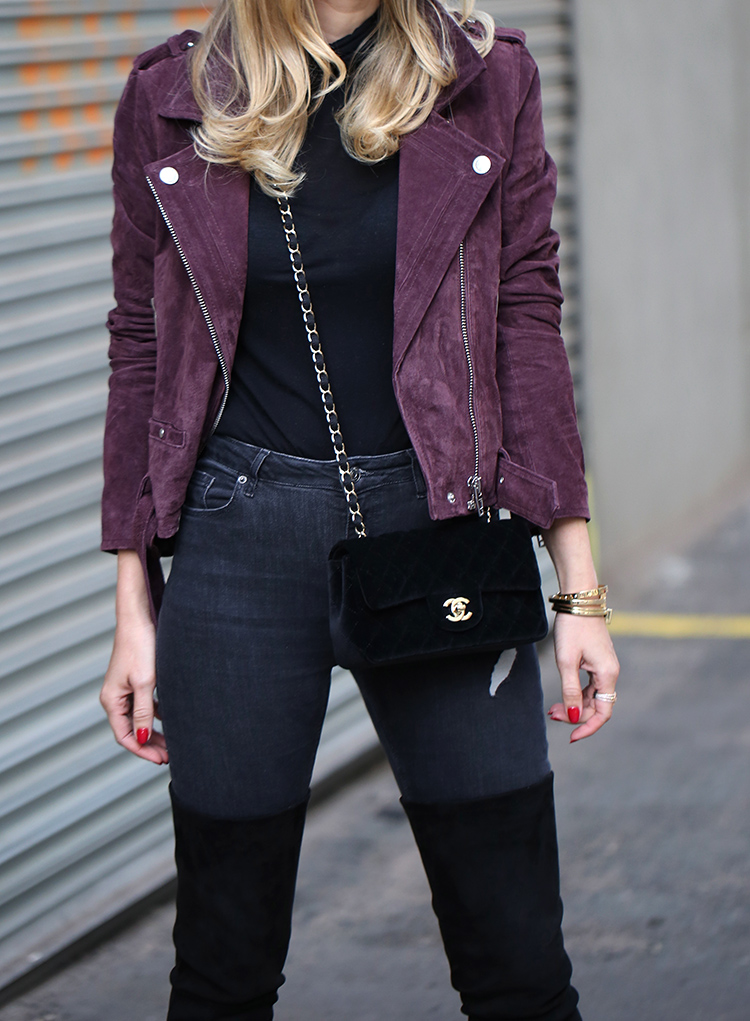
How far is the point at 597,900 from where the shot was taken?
3.37m

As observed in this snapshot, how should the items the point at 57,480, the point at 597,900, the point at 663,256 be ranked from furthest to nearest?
Answer: the point at 663,256 → the point at 597,900 → the point at 57,480

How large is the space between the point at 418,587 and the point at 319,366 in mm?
342

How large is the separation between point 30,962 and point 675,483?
4180 millimetres

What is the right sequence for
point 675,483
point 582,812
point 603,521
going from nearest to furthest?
point 582,812, point 603,521, point 675,483

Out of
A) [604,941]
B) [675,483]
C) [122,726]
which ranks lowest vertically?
[675,483]

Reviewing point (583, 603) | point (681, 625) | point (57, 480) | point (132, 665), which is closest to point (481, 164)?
point (583, 603)

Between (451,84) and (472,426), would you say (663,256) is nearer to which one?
(451,84)

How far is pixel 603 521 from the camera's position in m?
5.72

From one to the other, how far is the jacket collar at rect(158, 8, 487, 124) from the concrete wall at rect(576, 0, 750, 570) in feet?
11.4

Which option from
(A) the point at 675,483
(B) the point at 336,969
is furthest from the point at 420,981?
(A) the point at 675,483

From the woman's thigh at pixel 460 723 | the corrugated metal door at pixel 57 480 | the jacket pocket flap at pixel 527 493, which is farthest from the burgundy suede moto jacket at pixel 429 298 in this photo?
the corrugated metal door at pixel 57 480

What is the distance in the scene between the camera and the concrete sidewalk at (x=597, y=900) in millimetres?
2986

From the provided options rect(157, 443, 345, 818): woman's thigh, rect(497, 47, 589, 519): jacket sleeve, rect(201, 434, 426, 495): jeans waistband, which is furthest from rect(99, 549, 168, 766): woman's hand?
rect(497, 47, 589, 519): jacket sleeve

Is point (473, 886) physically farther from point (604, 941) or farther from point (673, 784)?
point (673, 784)
